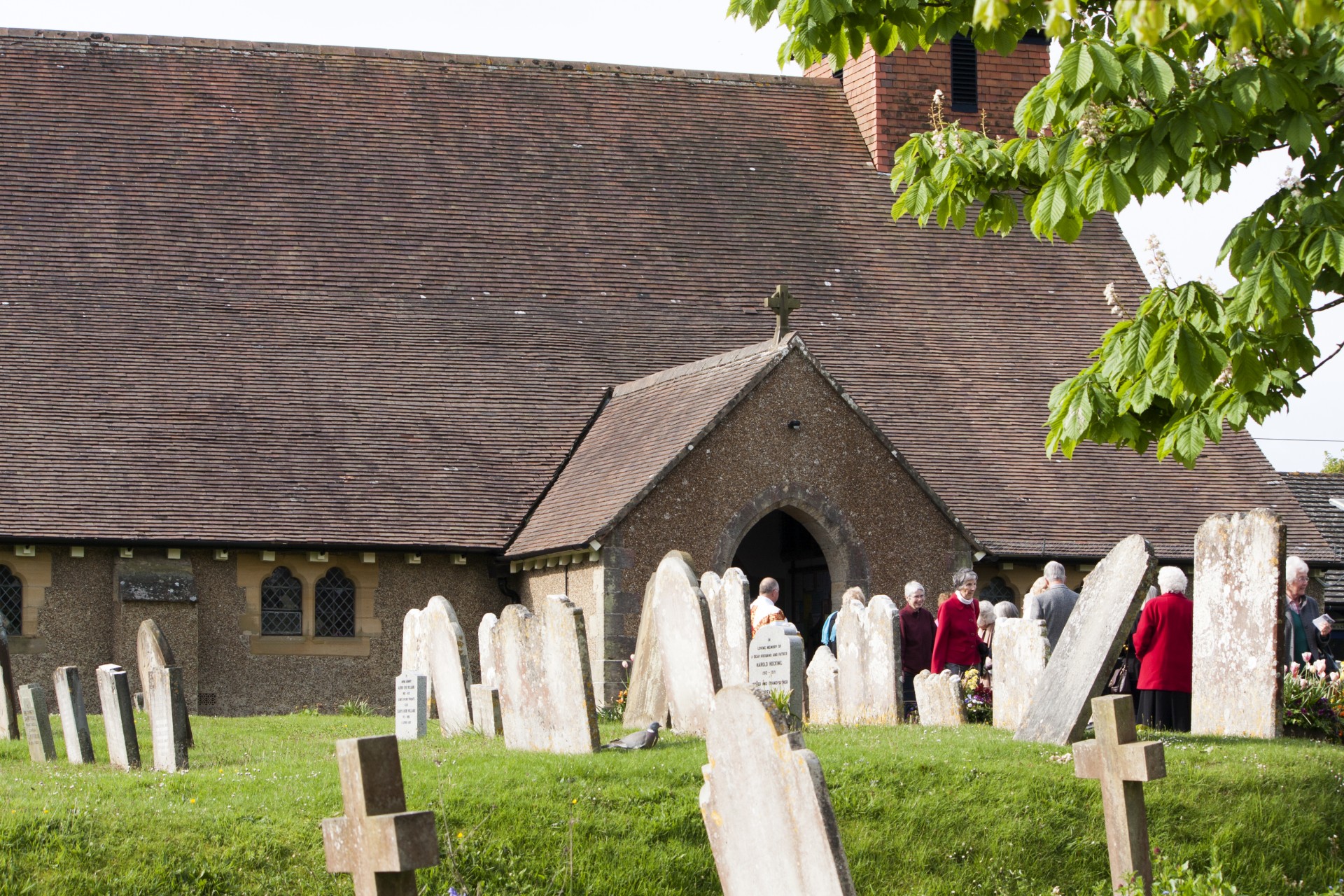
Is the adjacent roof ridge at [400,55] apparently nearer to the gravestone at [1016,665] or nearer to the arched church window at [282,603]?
the arched church window at [282,603]

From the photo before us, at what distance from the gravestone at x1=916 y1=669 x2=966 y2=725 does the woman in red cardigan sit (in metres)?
0.32

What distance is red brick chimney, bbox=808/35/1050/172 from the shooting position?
28.8 m

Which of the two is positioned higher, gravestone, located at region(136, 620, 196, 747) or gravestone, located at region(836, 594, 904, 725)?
gravestone, located at region(136, 620, 196, 747)

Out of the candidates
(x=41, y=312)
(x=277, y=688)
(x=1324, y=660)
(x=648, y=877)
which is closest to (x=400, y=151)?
(x=41, y=312)

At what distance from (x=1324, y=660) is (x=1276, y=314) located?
23.7 feet

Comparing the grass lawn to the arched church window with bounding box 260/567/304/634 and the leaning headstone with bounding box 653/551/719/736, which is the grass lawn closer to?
the leaning headstone with bounding box 653/551/719/736

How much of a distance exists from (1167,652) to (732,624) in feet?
12.7

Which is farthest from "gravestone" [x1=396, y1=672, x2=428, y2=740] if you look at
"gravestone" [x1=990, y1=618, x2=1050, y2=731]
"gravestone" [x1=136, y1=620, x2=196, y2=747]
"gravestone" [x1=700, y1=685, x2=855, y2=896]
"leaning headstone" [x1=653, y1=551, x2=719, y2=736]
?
"gravestone" [x1=700, y1=685, x2=855, y2=896]

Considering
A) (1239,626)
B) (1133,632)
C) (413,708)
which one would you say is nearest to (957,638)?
(1133,632)

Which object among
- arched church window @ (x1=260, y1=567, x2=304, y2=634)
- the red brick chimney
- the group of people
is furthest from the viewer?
the red brick chimney

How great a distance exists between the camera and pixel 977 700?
15.3 m

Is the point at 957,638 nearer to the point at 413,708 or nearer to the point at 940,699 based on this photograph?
the point at 940,699

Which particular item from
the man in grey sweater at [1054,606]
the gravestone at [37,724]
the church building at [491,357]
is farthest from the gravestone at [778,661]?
the gravestone at [37,724]

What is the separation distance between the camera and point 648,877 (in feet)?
33.0
